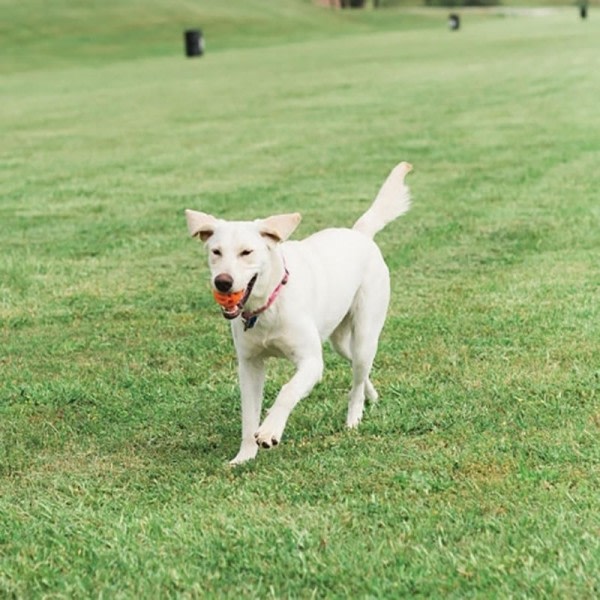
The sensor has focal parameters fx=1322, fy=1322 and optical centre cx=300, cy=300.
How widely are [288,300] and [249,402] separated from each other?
1.73 feet

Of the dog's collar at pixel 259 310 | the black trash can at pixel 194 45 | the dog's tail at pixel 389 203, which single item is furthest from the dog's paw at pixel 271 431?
the black trash can at pixel 194 45

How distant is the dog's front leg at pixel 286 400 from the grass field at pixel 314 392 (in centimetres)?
20

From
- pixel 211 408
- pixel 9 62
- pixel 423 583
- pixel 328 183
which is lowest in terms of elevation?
pixel 9 62

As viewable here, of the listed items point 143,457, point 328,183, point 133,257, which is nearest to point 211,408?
point 143,457

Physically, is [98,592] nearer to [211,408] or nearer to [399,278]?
[211,408]

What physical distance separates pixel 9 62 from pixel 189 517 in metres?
46.5

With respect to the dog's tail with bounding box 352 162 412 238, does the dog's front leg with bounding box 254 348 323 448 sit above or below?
below

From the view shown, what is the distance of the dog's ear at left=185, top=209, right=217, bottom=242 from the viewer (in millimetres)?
5648

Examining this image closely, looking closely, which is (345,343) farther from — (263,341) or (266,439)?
(266,439)

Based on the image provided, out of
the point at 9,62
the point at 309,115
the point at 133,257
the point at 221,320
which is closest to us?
the point at 221,320

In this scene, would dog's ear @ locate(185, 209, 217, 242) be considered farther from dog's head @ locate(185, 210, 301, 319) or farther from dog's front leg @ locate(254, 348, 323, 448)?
dog's front leg @ locate(254, 348, 323, 448)

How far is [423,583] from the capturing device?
4379 mm

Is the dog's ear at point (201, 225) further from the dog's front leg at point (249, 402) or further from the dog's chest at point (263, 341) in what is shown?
the dog's front leg at point (249, 402)

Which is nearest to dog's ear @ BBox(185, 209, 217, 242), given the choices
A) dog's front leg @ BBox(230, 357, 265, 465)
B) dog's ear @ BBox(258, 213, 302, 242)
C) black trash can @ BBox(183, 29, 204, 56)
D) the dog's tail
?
dog's ear @ BBox(258, 213, 302, 242)
